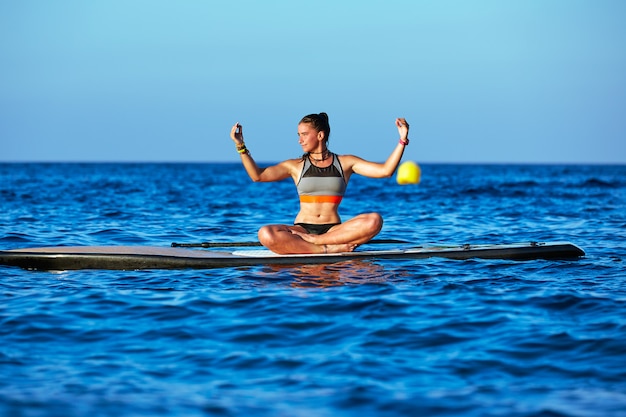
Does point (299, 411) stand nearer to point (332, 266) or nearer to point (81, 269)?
point (332, 266)

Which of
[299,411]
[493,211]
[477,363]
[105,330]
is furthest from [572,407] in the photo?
[493,211]

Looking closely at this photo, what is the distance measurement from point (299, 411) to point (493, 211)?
18046 millimetres

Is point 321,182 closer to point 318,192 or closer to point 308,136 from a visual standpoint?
point 318,192

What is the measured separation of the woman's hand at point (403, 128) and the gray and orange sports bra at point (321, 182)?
0.84 m

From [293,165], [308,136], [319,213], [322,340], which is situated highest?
[308,136]

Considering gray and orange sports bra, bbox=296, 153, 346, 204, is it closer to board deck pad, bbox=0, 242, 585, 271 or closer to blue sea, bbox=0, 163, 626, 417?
board deck pad, bbox=0, 242, 585, 271

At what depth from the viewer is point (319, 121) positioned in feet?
28.7

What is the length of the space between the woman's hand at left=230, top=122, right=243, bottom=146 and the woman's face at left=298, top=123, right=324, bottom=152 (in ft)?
2.23

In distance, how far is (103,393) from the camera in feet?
15.6

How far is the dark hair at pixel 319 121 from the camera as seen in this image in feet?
28.5

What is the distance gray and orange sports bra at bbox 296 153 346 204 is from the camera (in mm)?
8836

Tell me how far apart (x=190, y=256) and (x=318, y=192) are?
1644 mm

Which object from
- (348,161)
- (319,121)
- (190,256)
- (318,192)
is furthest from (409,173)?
(190,256)

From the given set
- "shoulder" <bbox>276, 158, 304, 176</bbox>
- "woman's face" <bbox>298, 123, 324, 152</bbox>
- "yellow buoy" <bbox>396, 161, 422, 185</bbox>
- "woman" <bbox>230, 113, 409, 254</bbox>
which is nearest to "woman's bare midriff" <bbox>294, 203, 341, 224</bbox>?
"woman" <bbox>230, 113, 409, 254</bbox>
